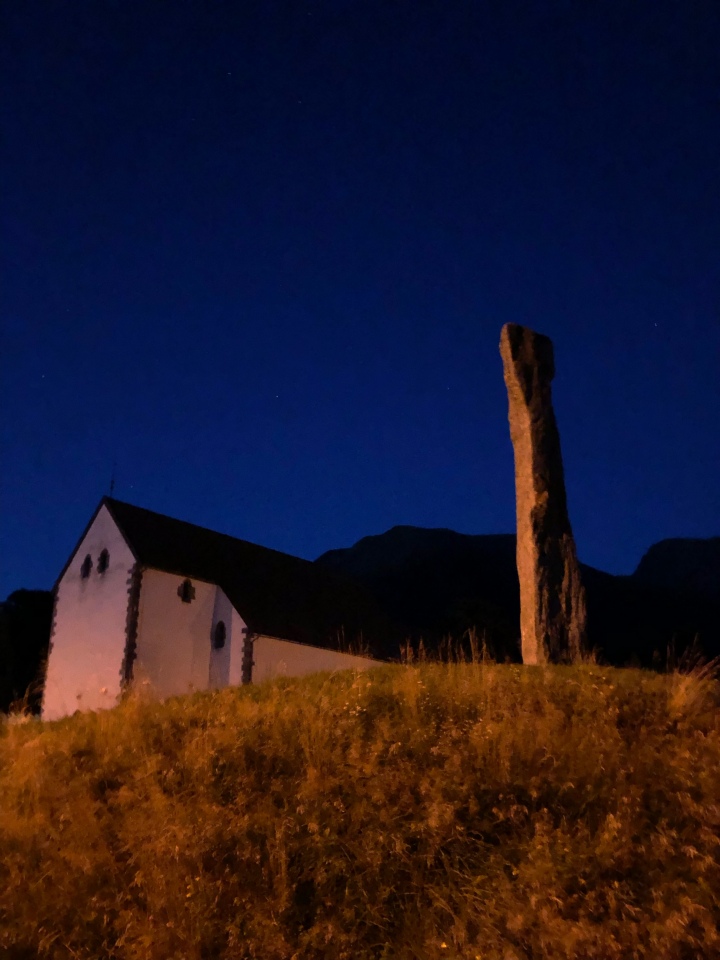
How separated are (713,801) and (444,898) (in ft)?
7.85

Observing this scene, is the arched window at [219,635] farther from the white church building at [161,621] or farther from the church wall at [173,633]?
the church wall at [173,633]

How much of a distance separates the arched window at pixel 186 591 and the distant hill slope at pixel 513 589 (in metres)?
33.0

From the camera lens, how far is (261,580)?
3050 centimetres

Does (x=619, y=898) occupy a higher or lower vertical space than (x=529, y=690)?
lower

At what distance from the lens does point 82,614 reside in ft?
90.1

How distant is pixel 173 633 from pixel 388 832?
2051cm

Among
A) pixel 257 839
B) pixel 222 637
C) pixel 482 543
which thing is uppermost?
pixel 482 543

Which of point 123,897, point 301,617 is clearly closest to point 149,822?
point 123,897

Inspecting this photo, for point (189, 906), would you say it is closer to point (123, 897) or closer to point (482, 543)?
point (123, 897)

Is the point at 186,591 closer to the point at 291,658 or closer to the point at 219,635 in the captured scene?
the point at 219,635

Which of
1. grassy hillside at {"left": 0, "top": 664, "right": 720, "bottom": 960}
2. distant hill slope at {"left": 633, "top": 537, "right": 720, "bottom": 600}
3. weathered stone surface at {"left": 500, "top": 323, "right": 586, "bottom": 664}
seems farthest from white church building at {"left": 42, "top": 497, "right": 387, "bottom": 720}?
distant hill slope at {"left": 633, "top": 537, "right": 720, "bottom": 600}

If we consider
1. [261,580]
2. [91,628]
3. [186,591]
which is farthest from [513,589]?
[91,628]

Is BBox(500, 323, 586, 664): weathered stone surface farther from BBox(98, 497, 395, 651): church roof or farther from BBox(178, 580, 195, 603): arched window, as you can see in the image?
BBox(178, 580, 195, 603): arched window

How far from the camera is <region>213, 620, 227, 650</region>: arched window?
2755 cm
